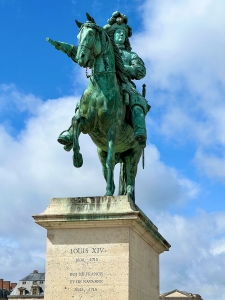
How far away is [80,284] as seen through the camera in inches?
432

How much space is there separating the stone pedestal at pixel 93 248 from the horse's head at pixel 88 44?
2.79m

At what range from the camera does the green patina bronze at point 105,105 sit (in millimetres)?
11961

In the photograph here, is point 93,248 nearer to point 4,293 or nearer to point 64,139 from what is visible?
point 64,139

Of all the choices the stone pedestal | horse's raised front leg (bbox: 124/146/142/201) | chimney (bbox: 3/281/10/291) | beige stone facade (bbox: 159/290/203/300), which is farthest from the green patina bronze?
chimney (bbox: 3/281/10/291)

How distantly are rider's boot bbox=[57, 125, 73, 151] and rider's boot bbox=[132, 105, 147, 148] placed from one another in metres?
1.37

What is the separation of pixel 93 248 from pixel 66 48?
458 cm

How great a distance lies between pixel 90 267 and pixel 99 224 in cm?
83

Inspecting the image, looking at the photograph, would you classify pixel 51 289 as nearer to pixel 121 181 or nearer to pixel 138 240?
pixel 138 240

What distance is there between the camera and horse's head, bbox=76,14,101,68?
11648mm

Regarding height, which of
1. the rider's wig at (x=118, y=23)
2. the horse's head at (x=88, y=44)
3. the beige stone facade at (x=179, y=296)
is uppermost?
the beige stone facade at (x=179, y=296)

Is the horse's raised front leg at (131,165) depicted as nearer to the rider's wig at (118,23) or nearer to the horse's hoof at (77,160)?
the horse's hoof at (77,160)

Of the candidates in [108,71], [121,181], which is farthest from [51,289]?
[108,71]

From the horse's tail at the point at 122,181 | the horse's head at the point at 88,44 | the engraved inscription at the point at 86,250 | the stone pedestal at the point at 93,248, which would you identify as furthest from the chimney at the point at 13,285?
the horse's head at the point at 88,44

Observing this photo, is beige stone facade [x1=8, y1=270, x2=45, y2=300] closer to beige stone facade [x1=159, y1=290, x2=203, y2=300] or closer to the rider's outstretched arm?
beige stone facade [x1=159, y1=290, x2=203, y2=300]
